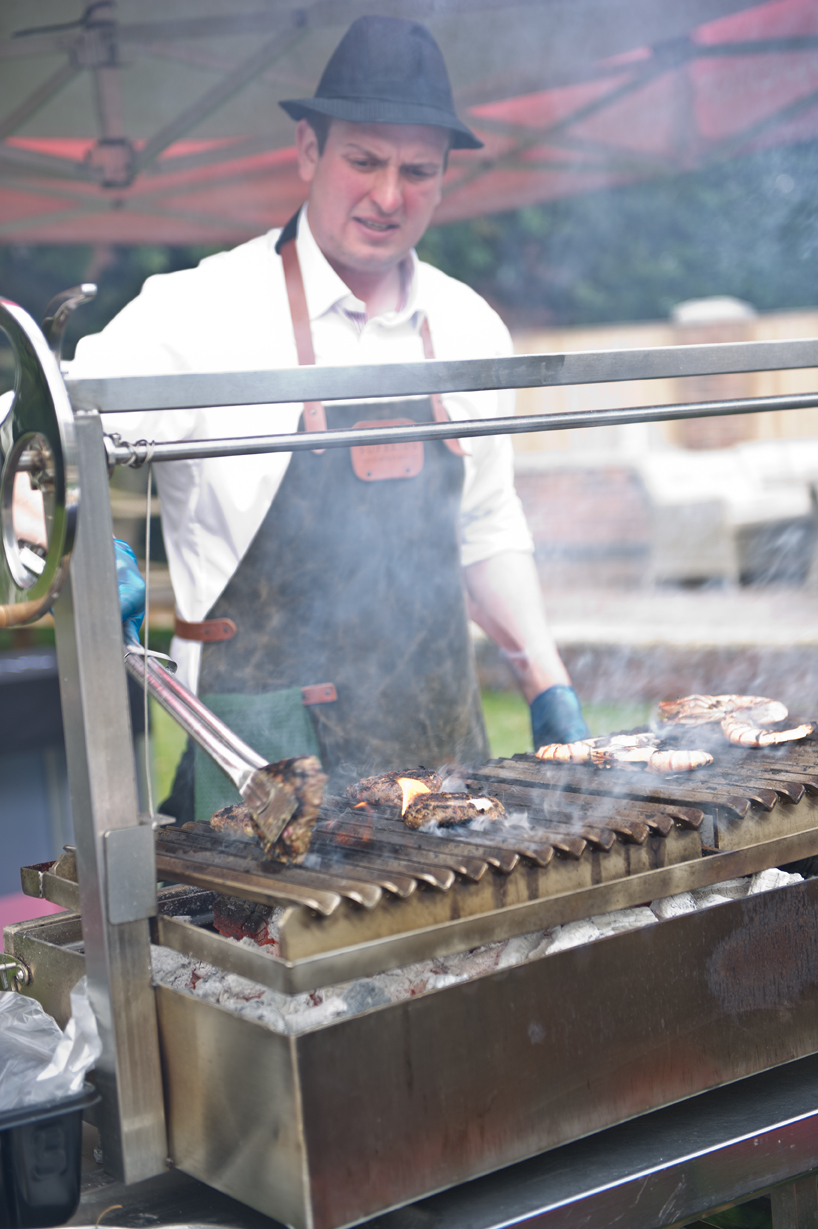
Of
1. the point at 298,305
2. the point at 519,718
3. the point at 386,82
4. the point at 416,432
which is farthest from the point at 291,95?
the point at 519,718

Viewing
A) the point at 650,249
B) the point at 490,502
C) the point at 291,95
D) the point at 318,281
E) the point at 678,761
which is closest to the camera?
the point at 678,761

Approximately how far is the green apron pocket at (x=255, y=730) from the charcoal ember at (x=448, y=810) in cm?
91

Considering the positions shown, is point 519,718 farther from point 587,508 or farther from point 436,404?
point 436,404

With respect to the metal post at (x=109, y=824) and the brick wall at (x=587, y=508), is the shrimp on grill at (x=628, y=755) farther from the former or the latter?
the brick wall at (x=587, y=508)

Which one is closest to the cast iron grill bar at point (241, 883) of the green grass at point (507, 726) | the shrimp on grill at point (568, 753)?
the shrimp on grill at point (568, 753)

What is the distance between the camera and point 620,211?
15.7 meters

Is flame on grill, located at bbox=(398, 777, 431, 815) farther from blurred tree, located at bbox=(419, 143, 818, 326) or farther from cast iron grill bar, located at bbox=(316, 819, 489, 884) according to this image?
blurred tree, located at bbox=(419, 143, 818, 326)

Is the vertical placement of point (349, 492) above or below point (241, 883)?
above

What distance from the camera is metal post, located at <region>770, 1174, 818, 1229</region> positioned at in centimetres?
141

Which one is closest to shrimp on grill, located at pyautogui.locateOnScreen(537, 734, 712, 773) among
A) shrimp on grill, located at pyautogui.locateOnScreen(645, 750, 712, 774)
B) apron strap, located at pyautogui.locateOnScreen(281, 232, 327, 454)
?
shrimp on grill, located at pyautogui.locateOnScreen(645, 750, 712, 774)

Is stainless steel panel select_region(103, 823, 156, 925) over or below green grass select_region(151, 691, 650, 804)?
over

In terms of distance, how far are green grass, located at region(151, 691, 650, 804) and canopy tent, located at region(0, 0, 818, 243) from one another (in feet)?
8.52

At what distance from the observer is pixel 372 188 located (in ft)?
8.51

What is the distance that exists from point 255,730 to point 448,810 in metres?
1.01
